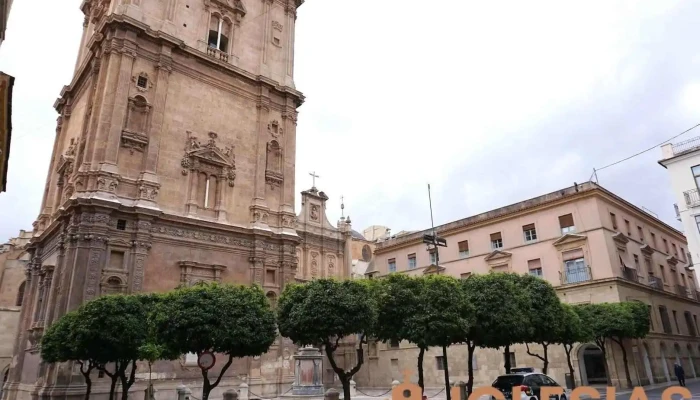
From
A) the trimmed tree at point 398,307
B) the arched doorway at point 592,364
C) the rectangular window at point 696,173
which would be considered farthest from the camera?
the arched doorway at point 592,364

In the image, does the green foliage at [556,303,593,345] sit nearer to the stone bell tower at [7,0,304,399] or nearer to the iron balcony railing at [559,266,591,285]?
the iron balcony railing at [559,266,591,285]

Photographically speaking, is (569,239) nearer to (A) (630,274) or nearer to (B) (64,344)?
(A) (630,274)

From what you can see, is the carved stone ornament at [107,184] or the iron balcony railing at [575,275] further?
the iron balcony railing at [575,275]

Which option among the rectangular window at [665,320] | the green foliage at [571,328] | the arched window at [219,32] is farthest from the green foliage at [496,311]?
the arched window at [219,32]

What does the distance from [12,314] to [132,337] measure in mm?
28858

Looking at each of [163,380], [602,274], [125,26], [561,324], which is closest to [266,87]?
[125,26]

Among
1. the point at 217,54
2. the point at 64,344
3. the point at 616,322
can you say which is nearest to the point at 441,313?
the point at 64,344

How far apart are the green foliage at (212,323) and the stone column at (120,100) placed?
1036 cm

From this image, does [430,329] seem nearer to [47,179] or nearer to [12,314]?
[47,179]

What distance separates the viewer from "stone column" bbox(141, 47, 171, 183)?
2350cm

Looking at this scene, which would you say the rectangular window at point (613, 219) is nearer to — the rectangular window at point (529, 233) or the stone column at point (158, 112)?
the rectangular window at point (529, 233)

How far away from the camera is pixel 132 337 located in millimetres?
15727

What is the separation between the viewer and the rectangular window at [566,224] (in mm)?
32250

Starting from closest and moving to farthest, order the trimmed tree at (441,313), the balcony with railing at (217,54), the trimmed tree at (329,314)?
the trimmed tree at (329,314), the trimmed tree at (441,313), the balcony with railing at (217,54)
